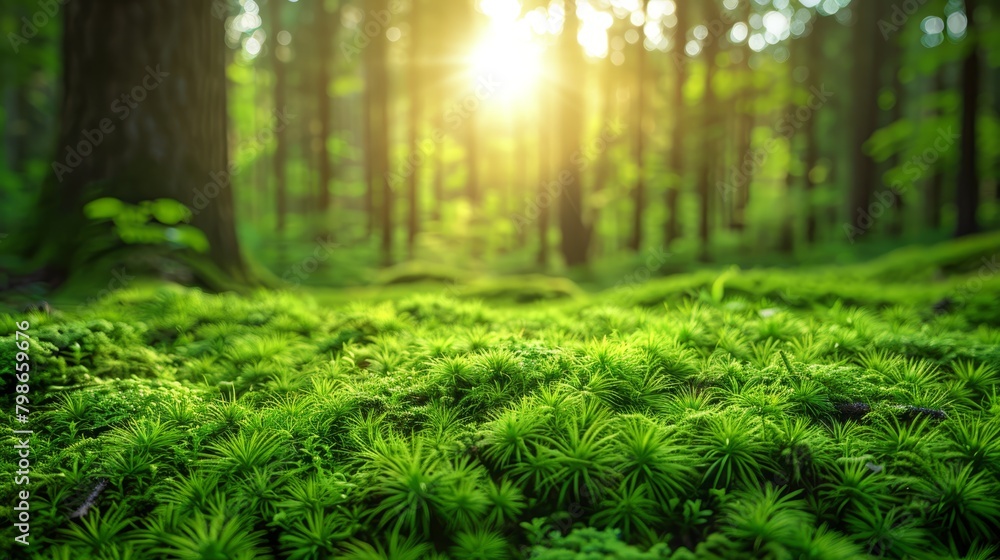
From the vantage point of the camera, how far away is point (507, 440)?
2.97m

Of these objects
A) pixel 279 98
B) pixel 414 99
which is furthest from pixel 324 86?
pixel 279 98

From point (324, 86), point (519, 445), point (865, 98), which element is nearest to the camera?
point (519, 445)

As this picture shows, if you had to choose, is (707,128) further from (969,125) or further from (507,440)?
(507,440)

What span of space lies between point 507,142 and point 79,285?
2016cm

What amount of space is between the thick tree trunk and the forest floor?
2257 mm

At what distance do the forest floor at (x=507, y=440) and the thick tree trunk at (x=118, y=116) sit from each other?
2.26 meters

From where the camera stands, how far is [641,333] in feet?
14.1

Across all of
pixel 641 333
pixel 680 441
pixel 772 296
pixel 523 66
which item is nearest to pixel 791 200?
pixel 523 66

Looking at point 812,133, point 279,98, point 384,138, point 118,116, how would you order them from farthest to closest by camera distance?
point 279,98 → point 812,133 → point 384,138 → point 118,116

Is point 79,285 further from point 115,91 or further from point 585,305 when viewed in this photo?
point 585,305

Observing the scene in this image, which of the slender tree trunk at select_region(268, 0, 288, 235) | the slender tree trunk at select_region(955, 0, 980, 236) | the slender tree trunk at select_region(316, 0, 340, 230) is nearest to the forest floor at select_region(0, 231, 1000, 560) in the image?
the slender tree trunk at select_region(955, 0, 980, 236)

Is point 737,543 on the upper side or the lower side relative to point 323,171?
lower

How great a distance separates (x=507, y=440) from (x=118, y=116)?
6.32 m

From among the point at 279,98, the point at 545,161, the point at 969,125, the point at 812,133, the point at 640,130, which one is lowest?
the point at 969,125
